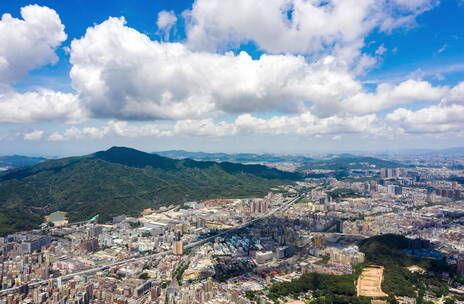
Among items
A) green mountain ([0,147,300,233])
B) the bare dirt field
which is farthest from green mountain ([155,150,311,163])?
the bare dirt field

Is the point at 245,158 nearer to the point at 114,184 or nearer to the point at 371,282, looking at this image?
the point at 114,184

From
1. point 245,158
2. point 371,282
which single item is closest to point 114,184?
point 371,282

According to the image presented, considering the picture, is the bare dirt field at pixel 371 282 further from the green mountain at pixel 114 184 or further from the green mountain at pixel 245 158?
the green mountain at pixel 245 158

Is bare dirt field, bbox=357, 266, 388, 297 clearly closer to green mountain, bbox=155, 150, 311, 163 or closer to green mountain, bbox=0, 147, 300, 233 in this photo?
green mountain, bbox=0, 147, 300, 233

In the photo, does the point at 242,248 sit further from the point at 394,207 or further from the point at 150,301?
the point at 394,207

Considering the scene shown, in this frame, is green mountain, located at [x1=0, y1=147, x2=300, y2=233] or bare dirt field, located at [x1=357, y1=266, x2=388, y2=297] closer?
bare dirt field, located at [x1=357, y1=266, x2=388, y2=297]

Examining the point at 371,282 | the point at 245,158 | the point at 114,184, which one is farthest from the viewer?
the point at 245,158

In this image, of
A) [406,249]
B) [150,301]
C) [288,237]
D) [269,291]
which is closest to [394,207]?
[406,249]

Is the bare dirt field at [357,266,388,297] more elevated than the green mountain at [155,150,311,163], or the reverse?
the green mountain at [155,150,311,163]
